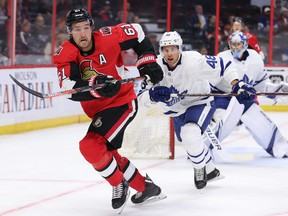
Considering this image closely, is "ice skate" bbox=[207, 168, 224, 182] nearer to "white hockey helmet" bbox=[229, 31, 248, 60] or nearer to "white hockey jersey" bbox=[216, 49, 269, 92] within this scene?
"white hockey jersey" bbox=[216, 49, 269, 92]

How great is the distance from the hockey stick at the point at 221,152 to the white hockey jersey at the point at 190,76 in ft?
2.67

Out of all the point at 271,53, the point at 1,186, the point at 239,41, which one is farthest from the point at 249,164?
the point at 271,53

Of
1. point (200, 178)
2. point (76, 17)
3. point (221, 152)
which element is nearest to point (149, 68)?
point (76, 17)

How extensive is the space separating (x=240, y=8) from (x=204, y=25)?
60cm

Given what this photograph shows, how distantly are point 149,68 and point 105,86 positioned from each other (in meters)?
0.37

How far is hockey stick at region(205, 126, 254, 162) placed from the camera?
19.8 feet

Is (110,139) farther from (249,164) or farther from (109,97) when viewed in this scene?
(249,164)

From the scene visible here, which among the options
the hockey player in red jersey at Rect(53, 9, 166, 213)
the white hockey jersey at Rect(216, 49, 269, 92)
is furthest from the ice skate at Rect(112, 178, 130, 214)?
the white hockey jersey at Rect(216, 49, 269, 92)

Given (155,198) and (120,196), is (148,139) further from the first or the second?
(120,196)

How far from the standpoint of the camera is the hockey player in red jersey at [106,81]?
4.15 meters

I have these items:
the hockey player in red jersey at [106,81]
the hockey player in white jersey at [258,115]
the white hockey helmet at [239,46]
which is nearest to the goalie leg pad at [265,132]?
the hockey player in white jersey at [258,115]

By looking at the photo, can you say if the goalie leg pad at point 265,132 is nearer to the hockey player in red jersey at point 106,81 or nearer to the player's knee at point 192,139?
the player's knee at point 192,139

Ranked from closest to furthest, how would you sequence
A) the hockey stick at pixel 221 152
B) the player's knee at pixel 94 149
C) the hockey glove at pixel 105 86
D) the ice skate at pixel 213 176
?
the hockey glove at pixel 105 86 < the player's knee at pixel 94 149 < the ice skate at pixel 213 176 < the hockey stick at pixel 221 152

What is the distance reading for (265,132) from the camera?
6.72m
